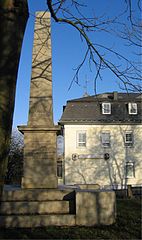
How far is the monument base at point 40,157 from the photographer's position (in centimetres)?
815

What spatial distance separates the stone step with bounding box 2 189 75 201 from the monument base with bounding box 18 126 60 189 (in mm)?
714

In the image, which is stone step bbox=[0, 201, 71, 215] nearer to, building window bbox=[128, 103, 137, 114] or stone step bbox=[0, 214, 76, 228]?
stone step bbox=[0, 214, 76, 228]

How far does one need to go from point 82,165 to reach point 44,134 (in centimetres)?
1938

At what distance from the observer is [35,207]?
22.6 ft

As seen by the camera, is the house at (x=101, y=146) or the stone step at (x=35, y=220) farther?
the house at (x=101, y=146)

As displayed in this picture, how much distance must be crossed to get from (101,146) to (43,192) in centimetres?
2101

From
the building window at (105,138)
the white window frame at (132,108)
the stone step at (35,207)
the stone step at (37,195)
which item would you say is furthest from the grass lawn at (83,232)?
the white window frame at (132,108)

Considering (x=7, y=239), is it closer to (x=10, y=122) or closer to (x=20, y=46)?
(x=10, y=122)

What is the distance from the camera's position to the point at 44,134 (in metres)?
8.41

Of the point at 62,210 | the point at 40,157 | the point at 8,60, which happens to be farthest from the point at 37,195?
the point at 8,60

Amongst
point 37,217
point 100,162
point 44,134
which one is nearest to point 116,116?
point 100,162

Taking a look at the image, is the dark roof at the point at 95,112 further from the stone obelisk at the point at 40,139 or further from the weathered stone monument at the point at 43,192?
the stone obelisk at the point at 40,139

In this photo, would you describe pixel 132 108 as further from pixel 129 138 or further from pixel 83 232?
pixel 83 232

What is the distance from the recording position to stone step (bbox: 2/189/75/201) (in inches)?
285
